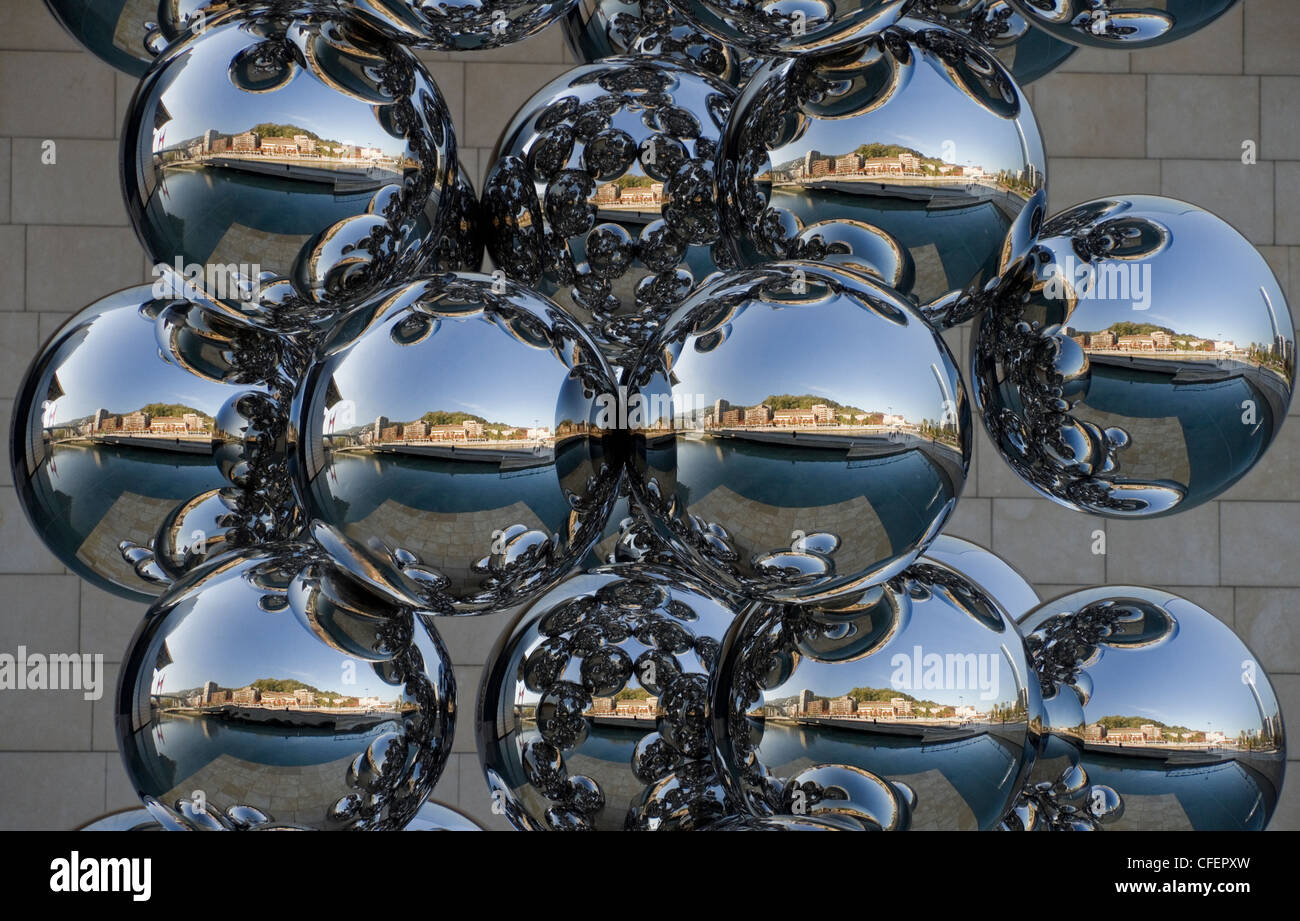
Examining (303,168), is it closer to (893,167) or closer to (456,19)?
(456,19)

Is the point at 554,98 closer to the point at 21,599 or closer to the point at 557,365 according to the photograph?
the point at 557,365

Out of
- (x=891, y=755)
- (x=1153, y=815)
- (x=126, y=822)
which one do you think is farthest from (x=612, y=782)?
Result: (x=126, y=822)

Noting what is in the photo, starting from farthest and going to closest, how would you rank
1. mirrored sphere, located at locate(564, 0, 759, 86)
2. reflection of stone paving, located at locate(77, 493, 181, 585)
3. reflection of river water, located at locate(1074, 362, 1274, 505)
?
mirrored sphere, located at locate(564, 0, 759, 86) → reflection of stone paving, located at locate(77, 493, 181, 585) → reflection of river water, located at locate(1074, 362, 1274, 505)

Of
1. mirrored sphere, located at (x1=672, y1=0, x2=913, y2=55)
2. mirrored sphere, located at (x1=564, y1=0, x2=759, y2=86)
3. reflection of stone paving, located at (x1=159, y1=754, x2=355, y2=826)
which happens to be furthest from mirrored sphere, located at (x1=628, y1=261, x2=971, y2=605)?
mirrored sphere, located at (x1=564, y1=0, x2=759, y2=86)

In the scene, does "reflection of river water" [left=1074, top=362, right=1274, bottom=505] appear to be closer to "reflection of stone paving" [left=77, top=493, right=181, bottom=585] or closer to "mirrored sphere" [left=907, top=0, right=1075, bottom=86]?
"mirrored sphere" [left=907, top=0, right=1075, bottom=86]

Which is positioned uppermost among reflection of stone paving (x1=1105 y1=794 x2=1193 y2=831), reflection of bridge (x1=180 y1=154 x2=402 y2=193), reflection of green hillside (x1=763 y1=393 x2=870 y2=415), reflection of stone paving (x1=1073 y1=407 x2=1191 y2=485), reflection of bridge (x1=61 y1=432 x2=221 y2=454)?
reflection of bridge (x1=180 y1=154 x2=402 y2=193)

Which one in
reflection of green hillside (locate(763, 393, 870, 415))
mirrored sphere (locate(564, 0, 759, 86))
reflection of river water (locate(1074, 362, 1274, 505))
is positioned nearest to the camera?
reflection of green hillside (locate(763, 393, 870, 415))
